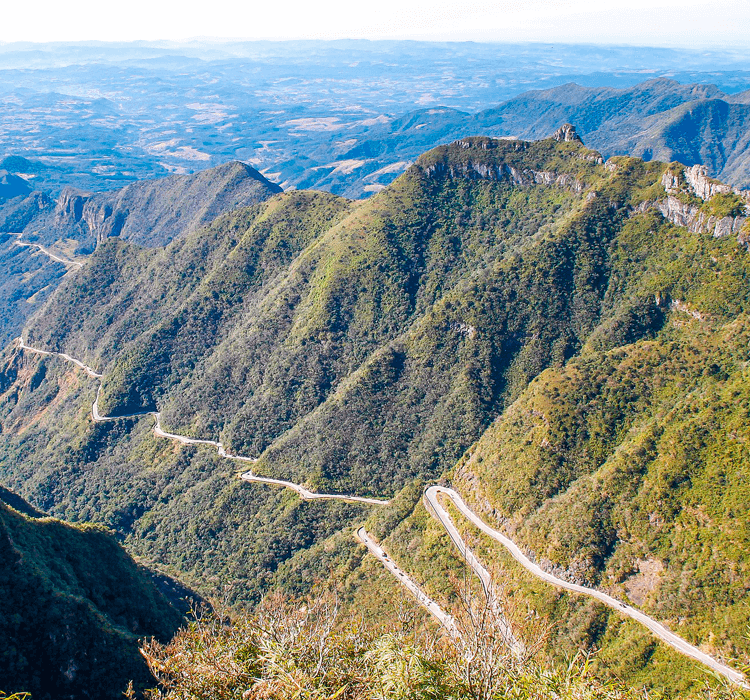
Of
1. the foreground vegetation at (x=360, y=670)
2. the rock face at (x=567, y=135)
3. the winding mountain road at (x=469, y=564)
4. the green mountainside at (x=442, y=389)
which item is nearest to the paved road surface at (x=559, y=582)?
the winding mountain road at (x=469, y=564)

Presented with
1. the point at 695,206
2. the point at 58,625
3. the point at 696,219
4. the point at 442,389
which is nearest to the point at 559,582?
the point at 442,389

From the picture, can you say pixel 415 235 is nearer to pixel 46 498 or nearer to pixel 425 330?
pixel 425 330

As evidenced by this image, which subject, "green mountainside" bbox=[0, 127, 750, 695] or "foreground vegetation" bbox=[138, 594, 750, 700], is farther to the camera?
"green mountainside" bbox=[0, 127, 750, 695]

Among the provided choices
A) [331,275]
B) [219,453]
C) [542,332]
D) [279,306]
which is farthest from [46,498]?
[542,332]

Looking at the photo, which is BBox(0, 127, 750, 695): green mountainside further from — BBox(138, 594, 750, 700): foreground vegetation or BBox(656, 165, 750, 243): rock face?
BBox(138, 594, 750, 700): foreground vegetation

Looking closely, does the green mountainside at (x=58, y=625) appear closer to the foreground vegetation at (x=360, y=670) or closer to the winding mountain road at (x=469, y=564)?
the foreground vegetation at (x=360, y=670)

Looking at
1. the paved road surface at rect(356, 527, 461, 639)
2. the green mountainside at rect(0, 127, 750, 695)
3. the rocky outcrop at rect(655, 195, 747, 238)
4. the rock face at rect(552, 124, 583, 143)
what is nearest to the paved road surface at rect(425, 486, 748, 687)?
the green mountainside at rect(0, 127, 750, 695)
